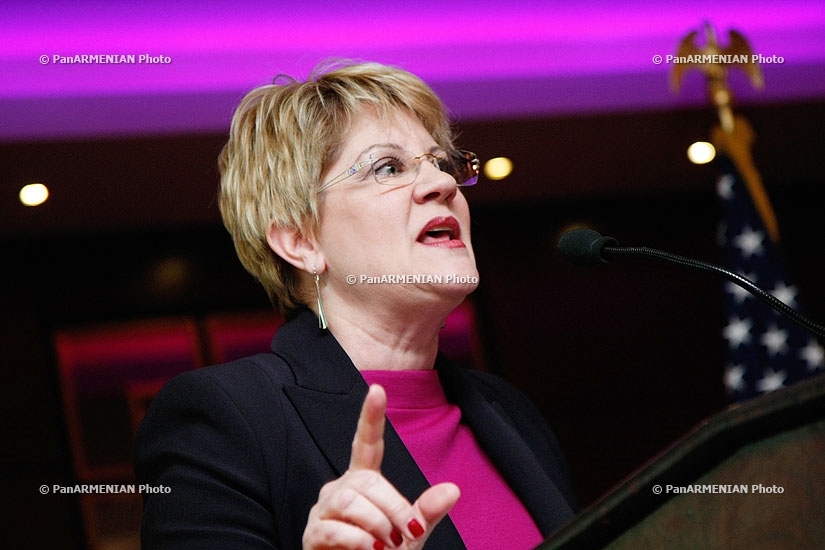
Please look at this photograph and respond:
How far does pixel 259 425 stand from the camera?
1.21 meters

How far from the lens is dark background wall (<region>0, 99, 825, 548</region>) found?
425cm

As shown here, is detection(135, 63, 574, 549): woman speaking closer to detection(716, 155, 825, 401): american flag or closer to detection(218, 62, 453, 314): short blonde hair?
detection(218, 62, 453, 314): short blonde hair

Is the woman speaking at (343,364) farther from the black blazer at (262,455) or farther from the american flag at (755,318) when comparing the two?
the american flag at (755,318)

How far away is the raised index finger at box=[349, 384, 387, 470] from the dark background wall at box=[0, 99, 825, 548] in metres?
3.07

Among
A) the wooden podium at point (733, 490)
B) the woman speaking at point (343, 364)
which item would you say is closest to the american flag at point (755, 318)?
the woman speaking at point (343, 364)

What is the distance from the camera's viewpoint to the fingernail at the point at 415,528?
874 mm

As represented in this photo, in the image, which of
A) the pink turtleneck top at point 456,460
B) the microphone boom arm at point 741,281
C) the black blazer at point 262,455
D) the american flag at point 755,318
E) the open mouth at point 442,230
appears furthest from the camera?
the american flag at point 755,318

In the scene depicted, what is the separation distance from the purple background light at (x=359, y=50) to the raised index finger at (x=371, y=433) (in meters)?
2.70

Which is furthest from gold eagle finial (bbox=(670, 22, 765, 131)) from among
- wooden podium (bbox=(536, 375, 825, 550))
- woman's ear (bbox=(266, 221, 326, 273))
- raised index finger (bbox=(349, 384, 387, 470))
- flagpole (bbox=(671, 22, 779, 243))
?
wooden podium (bbox=(536, 375, 825, 550))

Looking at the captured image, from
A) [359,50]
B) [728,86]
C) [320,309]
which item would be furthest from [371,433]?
[728,86]

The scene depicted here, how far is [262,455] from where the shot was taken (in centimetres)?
118

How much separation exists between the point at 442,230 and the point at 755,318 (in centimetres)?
277

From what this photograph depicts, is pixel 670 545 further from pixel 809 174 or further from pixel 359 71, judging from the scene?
pixel 809 174

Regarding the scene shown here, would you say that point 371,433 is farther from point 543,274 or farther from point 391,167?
point 543,274
